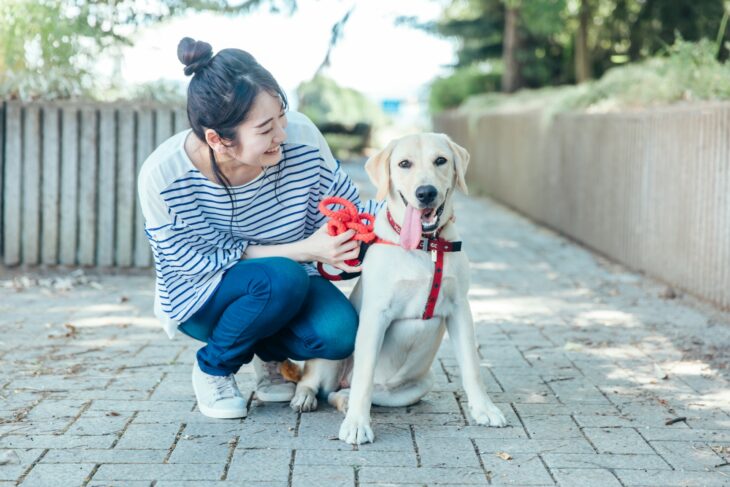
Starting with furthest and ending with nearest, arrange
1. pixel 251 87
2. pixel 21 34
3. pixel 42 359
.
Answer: pixel 21 34 < pixel 42 359 < pixel 251 87

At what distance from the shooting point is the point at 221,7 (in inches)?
448

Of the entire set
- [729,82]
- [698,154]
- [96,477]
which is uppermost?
[729,82]

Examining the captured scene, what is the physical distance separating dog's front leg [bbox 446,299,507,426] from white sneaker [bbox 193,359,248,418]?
0.91m

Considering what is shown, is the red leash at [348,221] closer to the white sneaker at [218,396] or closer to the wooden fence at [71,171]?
the white sneaker at [218,396]

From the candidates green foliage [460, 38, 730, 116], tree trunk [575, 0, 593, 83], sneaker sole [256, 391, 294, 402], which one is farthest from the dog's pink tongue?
tree trunk [575, 0, 593, 83]

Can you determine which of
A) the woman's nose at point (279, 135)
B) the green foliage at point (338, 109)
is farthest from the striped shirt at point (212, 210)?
the green foliage at point (338, 109)

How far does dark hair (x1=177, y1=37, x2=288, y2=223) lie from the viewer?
132 inches

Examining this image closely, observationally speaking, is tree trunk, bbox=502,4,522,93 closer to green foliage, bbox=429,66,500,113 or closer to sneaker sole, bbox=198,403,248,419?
green foliage, bbox=429,66,500,113

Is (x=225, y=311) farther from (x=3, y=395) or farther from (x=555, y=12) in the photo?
(x=555, y=12)

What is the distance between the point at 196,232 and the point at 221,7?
8.30 m

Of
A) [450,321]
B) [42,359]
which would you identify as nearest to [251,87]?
[450,321]

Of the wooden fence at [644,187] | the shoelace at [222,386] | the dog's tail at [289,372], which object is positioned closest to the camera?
the shoelace at [222,386]

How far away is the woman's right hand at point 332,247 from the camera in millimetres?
3646

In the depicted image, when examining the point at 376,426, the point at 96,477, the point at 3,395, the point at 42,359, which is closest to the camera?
the point at 96,477
